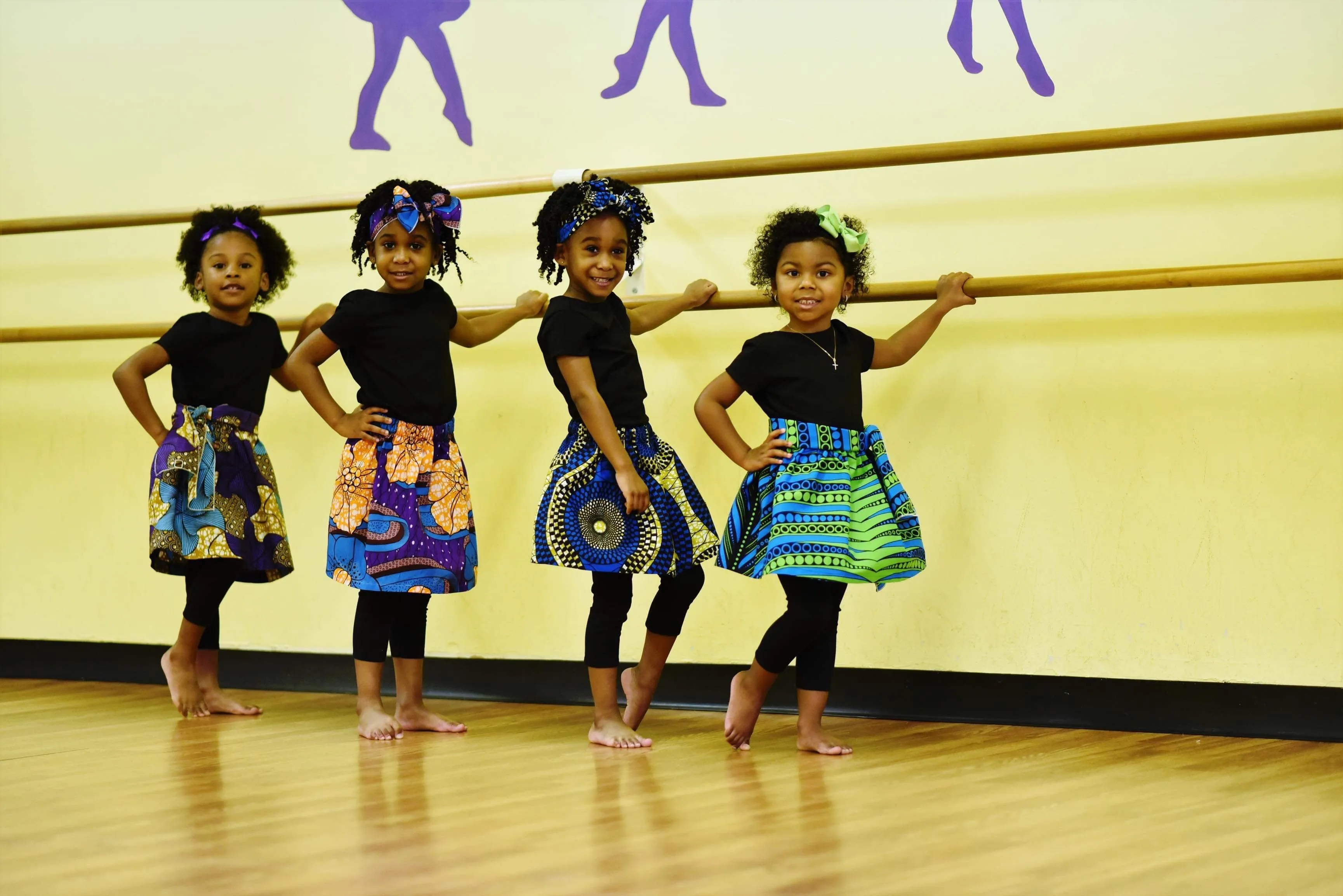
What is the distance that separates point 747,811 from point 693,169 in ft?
3.55

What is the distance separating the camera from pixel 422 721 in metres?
2.11

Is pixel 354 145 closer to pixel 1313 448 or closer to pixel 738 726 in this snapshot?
pixel 738 726

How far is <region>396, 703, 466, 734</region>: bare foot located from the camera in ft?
6.87

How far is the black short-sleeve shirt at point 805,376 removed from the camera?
193cm

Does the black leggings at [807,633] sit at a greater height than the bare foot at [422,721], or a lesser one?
greater

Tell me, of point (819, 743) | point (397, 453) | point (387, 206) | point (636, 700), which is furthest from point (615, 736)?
point (387, 206)

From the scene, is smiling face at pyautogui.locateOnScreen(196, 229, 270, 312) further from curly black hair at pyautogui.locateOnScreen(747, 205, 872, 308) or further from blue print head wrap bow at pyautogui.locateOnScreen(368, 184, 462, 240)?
curly black hair at pyautogui.locateOnScreen(747, 205, 872, 308)

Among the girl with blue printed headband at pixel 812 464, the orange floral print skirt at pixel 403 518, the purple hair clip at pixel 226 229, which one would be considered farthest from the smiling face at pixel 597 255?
the purple hair clip at pixel 226 229

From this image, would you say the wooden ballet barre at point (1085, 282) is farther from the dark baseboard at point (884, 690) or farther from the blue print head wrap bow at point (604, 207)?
the dark baseboard at point (884, 690)

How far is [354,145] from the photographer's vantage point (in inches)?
101

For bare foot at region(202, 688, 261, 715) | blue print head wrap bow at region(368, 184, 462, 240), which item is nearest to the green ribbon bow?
blue print head wrap bow at region(368, 184, 462, 240)

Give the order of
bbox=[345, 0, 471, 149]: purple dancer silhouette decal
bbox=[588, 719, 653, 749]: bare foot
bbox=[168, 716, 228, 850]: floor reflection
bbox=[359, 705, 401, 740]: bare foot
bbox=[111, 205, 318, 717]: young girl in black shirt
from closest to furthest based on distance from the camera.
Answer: bbox=[168, 716, 228, 850]: floor reflection → bbox=[588, 719, 653, 749]: bare foot → bbox=[359, 705, 401, 740]: bare foot → bbox=[111, 205, 318, 717]: young girl in black shirt → bbox=[345, 0, 471, 149]: purple dancer silhouette decal

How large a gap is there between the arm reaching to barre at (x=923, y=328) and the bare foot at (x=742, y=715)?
1.76ft

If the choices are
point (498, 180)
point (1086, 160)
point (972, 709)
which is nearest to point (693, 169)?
point (498, 180)
